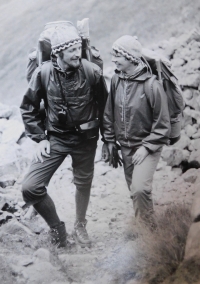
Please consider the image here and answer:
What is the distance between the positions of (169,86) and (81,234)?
1.14m

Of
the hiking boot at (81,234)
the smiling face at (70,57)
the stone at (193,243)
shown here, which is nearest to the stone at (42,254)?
the hiking boot at (81,234)

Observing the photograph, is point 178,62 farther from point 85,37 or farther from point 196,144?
point 85,37

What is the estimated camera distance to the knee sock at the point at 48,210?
12.0 ft

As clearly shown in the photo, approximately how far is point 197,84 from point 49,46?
3.47 feet

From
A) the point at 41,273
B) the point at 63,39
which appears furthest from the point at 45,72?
the point at 41,273

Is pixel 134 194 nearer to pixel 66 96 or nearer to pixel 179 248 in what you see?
pixel 179 248

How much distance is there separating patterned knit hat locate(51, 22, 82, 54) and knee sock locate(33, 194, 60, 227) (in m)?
0.98

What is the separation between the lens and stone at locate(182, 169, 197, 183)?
3676 mm

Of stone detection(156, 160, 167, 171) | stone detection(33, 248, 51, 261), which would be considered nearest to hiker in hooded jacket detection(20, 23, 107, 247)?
stone detection(33, 248, 51, 261)

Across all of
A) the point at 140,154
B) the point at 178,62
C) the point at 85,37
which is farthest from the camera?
the point at 178,62

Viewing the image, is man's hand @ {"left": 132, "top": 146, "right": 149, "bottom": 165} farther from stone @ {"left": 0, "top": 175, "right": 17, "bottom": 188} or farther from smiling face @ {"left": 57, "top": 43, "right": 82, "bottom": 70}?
stone @ {"left": 0, "top": 175, "right": 17, "bottom": 188}

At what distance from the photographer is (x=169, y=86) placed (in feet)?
11.3

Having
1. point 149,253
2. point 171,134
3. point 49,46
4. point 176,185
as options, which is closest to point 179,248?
point 149,253

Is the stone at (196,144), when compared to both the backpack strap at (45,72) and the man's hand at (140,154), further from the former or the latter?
the backpack strap at (45,72)
